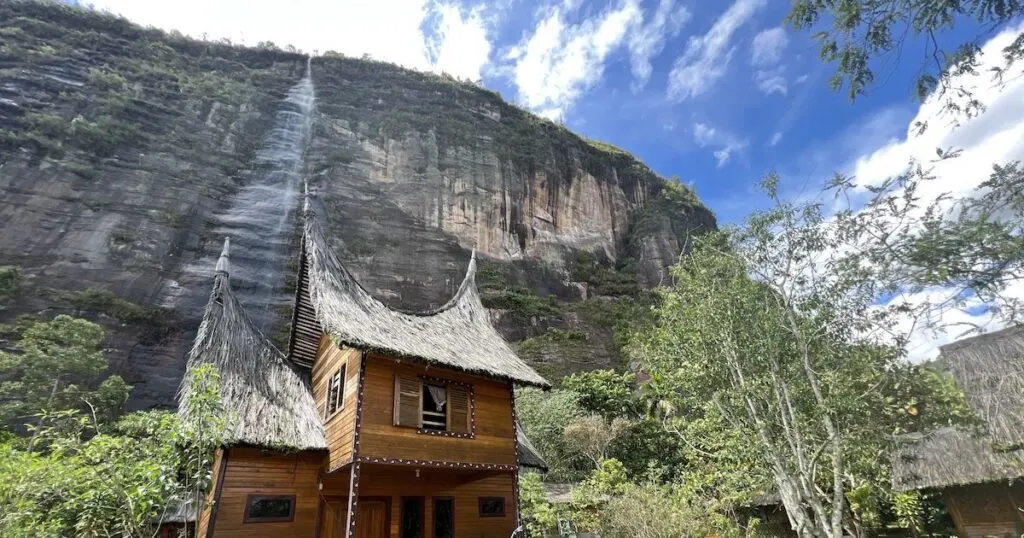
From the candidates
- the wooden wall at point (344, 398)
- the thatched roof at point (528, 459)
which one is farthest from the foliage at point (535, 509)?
the wooden wall at point (344, 398)

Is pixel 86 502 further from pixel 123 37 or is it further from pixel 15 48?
pixel 123 37

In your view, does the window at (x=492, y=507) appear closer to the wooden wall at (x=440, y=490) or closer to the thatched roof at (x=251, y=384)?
the wooden wall at (x=440, y=490)

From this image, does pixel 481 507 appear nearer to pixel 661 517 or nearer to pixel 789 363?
pixel 661 517

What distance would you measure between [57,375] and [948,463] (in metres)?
29.7

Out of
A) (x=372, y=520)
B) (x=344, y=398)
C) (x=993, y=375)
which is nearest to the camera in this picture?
(x=993, y=375)

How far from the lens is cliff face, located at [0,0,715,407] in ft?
87.9

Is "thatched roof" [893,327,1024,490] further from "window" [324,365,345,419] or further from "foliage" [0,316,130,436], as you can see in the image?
"foliage" [0,316,130,436]

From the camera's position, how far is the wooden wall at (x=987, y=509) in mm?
11617

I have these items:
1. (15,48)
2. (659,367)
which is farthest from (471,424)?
(15,48)

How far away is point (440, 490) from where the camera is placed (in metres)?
11.1

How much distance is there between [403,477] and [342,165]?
32726mm

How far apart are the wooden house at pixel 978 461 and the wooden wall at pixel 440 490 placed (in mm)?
8600

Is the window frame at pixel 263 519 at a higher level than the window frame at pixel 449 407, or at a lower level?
lower

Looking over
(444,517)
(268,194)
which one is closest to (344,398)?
(444,517)
